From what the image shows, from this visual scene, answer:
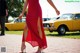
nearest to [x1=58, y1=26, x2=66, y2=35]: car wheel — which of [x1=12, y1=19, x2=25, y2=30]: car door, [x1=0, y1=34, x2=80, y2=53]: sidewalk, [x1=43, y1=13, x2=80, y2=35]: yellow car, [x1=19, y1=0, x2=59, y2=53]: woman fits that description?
[x1=43, y1=13, x2=80, y2=35]: yellow car

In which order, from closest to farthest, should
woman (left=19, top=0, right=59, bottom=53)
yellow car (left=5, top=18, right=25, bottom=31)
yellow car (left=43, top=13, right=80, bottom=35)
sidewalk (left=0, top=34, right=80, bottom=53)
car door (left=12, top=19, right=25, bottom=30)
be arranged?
woman (left=19, top=0, right=59, bottom=53), sidewalk (left=0, top=34, right=80, bottom=53), yellow car (left=43, top=13, right=80, bottom=35), yellow car (left=5, top=18, right=25, bottom=31), car door (left=12, top=19, right=25, bottom=30)

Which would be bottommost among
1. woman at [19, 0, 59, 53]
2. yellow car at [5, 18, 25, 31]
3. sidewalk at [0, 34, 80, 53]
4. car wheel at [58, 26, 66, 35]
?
yellow car at [5, 18, 25, 31]

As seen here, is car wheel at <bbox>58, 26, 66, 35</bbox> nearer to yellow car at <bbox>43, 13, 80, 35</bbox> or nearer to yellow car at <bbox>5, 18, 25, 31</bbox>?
yellow car at <bbox>43, 13, 80, 35</bbox>

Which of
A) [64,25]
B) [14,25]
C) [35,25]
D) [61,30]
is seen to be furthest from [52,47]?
[14,25]

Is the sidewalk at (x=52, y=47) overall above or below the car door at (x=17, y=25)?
above

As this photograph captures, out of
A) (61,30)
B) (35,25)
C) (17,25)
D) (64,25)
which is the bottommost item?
(17,25)

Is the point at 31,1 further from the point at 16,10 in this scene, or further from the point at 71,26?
the point at 16,10

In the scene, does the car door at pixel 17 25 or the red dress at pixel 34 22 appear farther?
the car door at pixel 17 25

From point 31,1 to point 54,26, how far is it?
43.7ft

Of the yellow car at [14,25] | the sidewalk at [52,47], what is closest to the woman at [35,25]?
the sidewalk at [52,47]

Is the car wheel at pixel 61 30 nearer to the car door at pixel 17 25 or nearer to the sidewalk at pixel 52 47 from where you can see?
the sidewalk at pixel 52 47

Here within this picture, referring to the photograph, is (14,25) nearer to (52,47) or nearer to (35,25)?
(52,47)

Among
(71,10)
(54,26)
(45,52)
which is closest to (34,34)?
(45,52)

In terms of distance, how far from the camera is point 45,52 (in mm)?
7859
